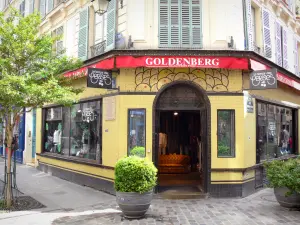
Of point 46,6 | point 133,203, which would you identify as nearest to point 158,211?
point 133,203

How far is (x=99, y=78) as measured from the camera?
8789 mm

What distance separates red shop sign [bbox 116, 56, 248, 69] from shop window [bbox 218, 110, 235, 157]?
1.41 meters

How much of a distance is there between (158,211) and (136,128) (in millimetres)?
2580

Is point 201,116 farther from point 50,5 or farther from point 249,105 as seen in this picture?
point 50,5

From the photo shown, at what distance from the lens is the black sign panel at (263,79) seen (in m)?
8.63

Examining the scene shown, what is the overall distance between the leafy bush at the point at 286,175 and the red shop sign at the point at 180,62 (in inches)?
115

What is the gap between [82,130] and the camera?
11.2m

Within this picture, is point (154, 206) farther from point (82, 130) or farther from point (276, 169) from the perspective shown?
point (82, 130)

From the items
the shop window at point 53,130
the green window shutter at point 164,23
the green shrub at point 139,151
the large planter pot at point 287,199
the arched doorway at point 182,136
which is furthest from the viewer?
the shop window at point 53,130

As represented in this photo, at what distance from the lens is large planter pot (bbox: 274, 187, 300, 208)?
24.5 ft

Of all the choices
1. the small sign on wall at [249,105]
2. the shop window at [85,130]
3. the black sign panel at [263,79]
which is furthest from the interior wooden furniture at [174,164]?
the black sign panel at [263,79]

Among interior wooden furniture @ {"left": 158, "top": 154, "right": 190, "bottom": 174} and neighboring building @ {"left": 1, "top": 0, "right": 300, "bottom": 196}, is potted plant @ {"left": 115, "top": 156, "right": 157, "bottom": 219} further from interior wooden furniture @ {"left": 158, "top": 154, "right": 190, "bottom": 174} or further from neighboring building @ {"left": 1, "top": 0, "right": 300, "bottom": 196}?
interior wooden furniture @ {"left": 158, "top": 154, "right": 190, "bottom": 174}

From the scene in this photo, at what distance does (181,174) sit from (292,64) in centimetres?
681

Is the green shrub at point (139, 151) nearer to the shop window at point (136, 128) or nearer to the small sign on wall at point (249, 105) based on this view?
the shop window at point (136, 128)
